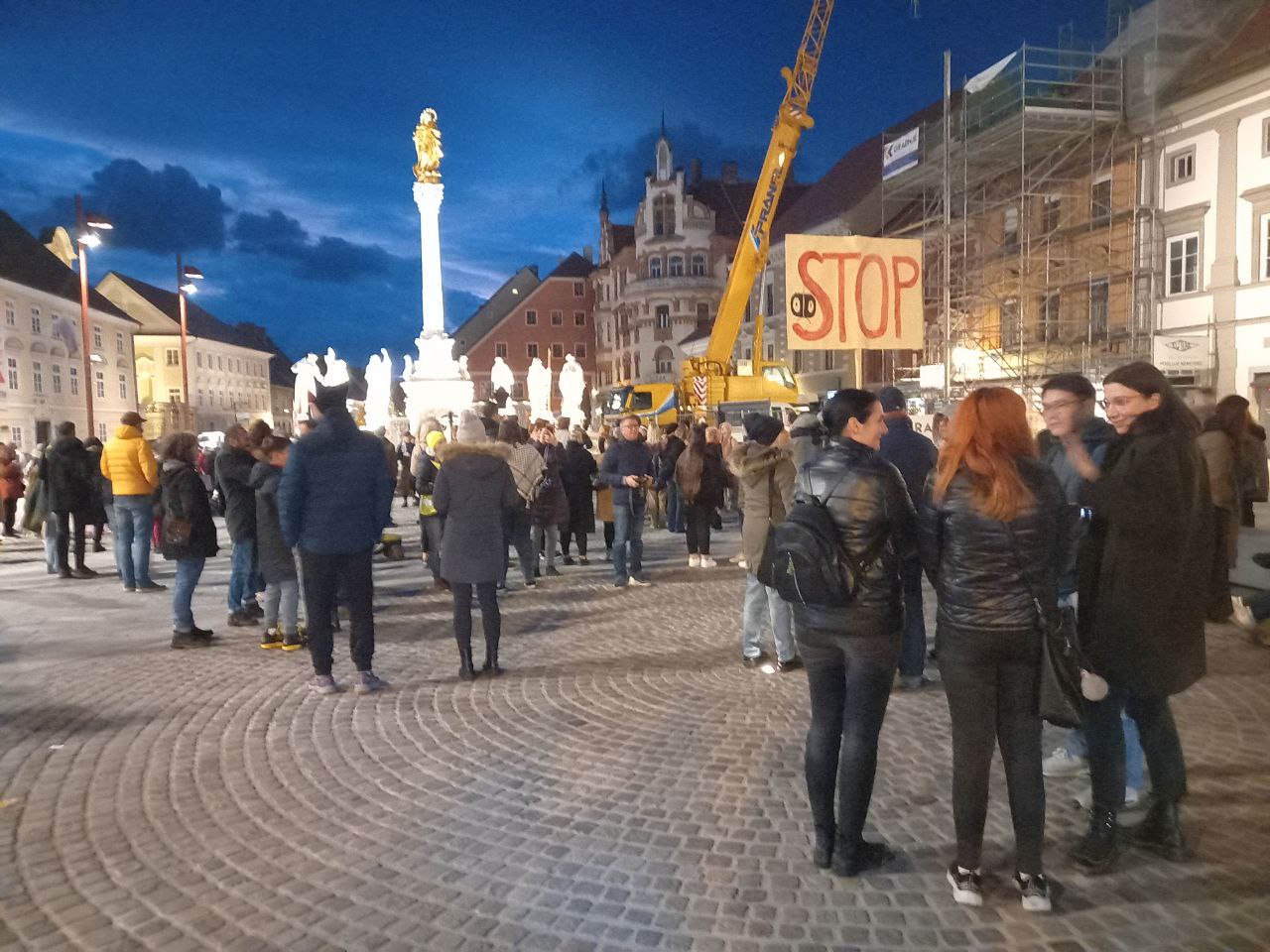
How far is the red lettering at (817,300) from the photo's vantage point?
8359 millimetres

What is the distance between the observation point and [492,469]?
643 cm

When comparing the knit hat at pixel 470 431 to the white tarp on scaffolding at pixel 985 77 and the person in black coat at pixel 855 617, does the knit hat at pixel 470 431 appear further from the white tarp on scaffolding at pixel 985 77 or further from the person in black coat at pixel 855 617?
the white tarp on scaffolding at pixel 985 77

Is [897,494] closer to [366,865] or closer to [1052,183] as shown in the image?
[366,865]

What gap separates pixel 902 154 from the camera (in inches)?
1093

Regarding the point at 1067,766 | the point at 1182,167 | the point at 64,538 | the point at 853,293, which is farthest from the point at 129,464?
the point at 1182,167

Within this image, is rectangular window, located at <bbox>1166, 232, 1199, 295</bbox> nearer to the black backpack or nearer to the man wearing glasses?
the man wearing glasses

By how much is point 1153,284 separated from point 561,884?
2396cm

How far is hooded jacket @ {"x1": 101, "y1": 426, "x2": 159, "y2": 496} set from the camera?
9719 millimetres

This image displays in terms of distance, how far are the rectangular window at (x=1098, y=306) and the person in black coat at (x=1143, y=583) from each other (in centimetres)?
2264

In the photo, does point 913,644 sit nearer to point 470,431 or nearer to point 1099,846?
point 1099,846

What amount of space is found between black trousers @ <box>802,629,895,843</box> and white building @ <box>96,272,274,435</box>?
62785 mm

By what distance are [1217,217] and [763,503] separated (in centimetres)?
2011

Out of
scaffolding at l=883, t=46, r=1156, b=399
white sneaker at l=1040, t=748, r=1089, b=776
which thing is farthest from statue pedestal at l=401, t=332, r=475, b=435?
white sneaker at l=1040, t=748, r=1089, b=776

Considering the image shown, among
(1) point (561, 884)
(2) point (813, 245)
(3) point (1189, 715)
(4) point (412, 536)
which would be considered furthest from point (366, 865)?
(4) point (412, 536)
